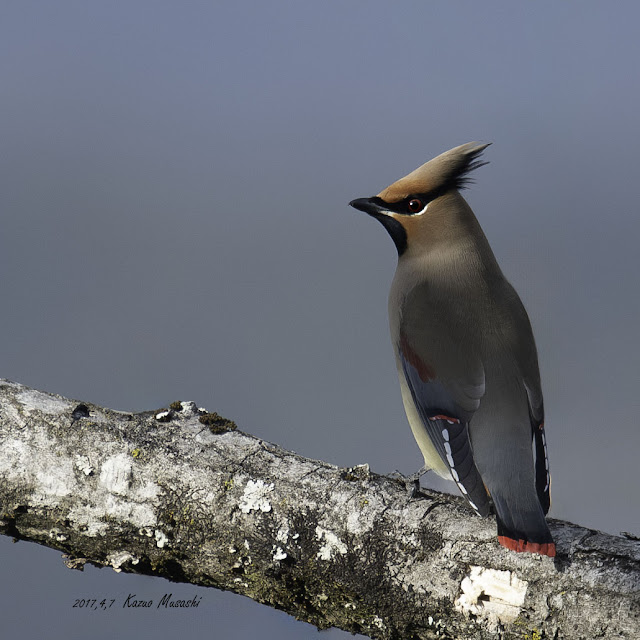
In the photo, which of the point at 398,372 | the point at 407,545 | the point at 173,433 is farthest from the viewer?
the point at 398,372

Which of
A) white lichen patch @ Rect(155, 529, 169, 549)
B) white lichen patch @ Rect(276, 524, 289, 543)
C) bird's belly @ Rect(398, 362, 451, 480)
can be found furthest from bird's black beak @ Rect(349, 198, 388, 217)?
white lichen patch @ Rect(155, 529, 169, 549)

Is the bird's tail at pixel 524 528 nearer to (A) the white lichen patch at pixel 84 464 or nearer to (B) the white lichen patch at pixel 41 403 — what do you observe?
(A) the white lichen patch at pixel 84 464

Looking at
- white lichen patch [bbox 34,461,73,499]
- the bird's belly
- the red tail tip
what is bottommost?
white lichen patch [bbox 34,461,73,499]

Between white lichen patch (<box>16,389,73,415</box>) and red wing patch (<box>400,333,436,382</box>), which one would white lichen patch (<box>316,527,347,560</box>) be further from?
white lichen patch (<box>16,389,73,415</box>)

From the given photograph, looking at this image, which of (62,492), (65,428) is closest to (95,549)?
(62,492)

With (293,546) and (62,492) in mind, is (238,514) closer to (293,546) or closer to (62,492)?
(293,546)

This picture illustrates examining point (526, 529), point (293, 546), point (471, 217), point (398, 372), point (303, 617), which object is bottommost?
point (303, 617)

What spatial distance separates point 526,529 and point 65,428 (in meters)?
1.47

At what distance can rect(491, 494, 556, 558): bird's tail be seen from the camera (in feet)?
6.64

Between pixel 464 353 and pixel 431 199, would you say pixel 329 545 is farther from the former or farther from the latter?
pixel 431 199

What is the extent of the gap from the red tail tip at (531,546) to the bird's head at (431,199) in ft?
4.00

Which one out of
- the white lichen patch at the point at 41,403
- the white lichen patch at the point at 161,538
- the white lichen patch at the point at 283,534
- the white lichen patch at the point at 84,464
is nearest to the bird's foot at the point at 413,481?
the white lichen patch at the point at 283,534

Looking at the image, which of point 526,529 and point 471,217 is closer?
point 526,529

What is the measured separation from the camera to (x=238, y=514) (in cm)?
229
